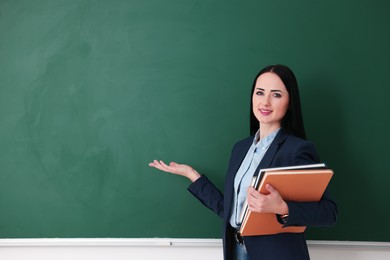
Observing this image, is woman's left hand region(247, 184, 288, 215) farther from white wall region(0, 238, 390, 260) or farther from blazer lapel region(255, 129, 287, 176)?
white wall region(0, 238, 390, 260)

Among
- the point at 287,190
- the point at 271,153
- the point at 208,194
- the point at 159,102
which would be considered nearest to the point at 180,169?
the point at 208,194

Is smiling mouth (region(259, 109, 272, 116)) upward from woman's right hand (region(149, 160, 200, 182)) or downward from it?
upward

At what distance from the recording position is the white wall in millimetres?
1731

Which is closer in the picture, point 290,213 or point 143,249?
point 290,213

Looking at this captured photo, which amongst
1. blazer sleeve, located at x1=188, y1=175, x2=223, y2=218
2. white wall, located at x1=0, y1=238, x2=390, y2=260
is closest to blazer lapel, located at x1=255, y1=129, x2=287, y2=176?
blazer sleeve, located at x1=188, y1=175, x2=223, y2=218

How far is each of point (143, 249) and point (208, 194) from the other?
2.05ft

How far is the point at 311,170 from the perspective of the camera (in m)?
1.03

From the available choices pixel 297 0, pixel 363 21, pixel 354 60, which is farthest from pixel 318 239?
pixel 297 0

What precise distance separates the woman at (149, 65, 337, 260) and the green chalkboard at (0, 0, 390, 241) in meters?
0.34

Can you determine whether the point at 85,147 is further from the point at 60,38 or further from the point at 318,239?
the point at 318,239

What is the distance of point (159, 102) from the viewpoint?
178 centimetres

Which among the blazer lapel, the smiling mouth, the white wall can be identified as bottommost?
the white wall

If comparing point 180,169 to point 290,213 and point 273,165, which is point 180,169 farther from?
point 290,213

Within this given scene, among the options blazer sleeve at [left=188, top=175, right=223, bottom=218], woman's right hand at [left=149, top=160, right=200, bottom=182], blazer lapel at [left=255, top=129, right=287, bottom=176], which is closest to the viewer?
blazer lapel at [left=255, top=129, right=287, bottom=176]
